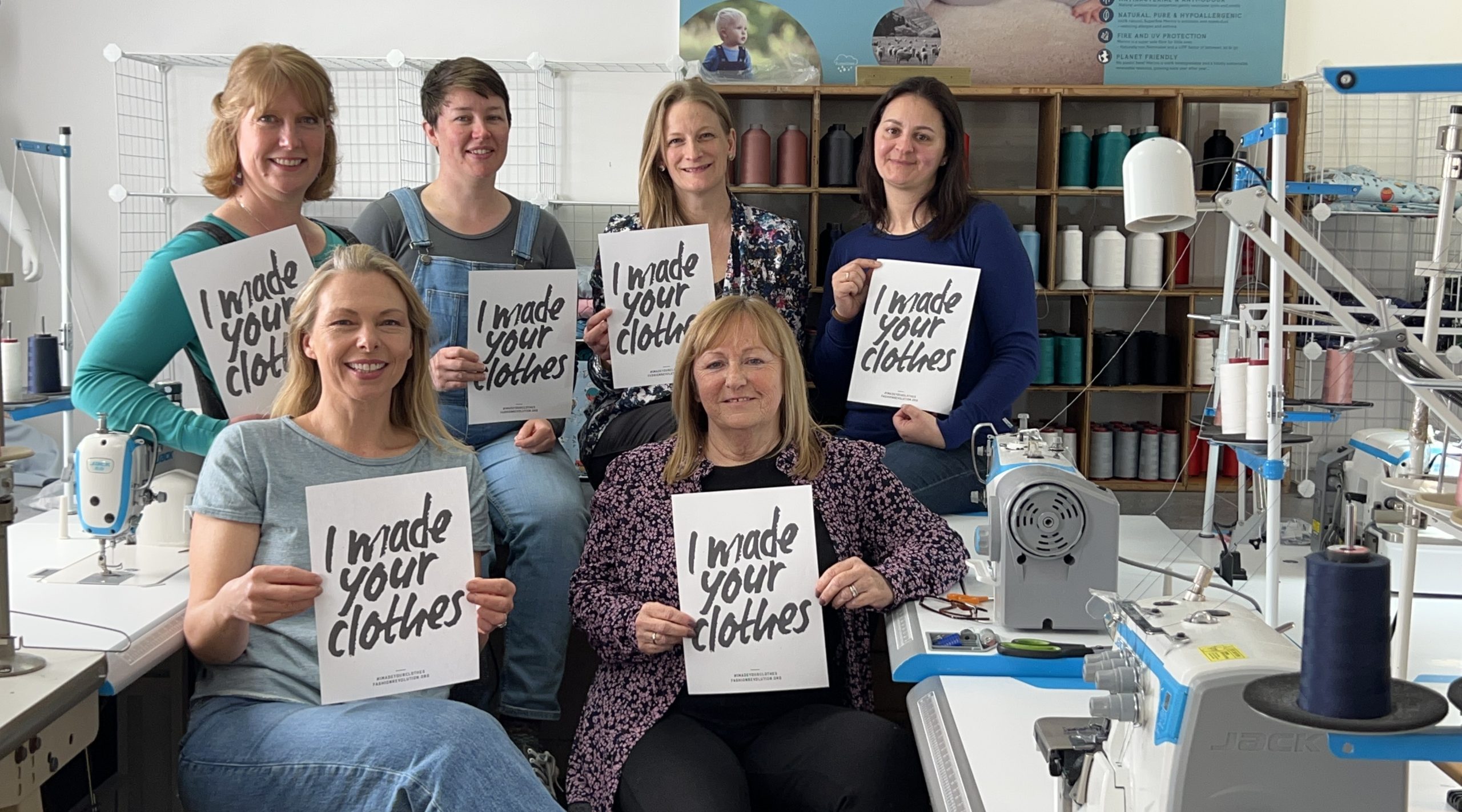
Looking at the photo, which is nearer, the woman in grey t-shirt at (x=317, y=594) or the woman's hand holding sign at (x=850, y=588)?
the woman in grey t-shirt at (x=317, y=594)

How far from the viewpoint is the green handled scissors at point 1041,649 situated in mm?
1932

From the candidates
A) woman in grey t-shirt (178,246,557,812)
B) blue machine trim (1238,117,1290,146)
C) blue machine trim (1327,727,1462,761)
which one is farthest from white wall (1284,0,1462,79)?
blue machine trim (1327,727,1462,761)

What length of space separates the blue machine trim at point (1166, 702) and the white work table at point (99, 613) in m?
1.43

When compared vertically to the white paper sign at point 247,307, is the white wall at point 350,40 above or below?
above

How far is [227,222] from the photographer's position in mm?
2514

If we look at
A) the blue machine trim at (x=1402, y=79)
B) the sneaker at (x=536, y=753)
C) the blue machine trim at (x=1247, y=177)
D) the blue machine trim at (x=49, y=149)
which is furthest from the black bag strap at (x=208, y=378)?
the blue machine trim at (x=49, y=149)

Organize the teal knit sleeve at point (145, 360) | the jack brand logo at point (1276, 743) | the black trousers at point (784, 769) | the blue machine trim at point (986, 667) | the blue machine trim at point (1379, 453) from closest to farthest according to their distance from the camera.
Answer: the jack brand logo at point (1276, 743) → the blue machine trim at point (986, 667) → the black trousers at point (784, 769) → the teal knit sleeve at point (145, 360) → the blue machine trim at point (1379, 453)

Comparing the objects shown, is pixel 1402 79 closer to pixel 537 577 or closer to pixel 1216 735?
pixel 1216 735

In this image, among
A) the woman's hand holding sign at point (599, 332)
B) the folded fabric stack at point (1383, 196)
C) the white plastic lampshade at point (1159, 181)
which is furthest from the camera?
the folded fabric stack at point (1383, 196)

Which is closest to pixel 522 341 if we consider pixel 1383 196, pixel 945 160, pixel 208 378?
pixel 208 378

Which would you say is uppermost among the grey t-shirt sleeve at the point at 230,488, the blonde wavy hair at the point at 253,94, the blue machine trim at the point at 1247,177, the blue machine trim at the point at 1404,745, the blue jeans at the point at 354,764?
the blonde wavy hair at the point at 253,94

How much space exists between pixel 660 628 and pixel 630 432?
0.86 m

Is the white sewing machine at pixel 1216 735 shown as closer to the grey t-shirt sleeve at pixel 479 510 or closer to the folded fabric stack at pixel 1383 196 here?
the grey t-shirt sleeve at pixel 479 510

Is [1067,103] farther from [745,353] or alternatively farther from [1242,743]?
[1242,743]
